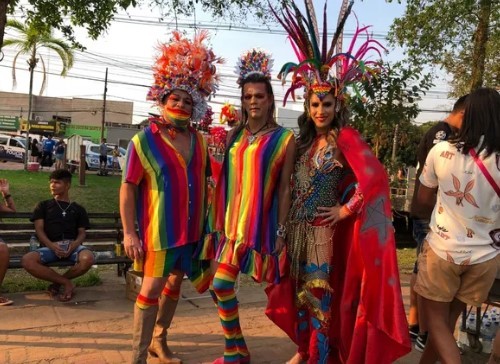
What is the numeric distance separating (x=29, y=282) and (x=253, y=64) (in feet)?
11.5

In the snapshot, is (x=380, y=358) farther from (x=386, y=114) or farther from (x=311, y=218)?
(x=386, y=114)

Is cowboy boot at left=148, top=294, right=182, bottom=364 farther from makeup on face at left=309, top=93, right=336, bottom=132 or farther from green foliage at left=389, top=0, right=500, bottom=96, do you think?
green foliage at left=389, top=0, right=500, bottom=96

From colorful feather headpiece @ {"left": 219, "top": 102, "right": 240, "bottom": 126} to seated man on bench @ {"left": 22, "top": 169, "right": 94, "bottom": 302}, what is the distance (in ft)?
6.92

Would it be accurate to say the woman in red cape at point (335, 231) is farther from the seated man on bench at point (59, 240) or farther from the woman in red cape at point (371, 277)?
the seated man on bench at point (59, 240)

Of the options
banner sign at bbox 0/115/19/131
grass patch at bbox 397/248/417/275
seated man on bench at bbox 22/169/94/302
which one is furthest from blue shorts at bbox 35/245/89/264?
banner sign at bbox 0/115/19/131

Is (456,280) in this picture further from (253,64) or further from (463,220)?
(253,64)

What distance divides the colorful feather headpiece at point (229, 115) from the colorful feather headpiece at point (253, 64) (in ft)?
0.89

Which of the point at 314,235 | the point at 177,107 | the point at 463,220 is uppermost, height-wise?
the point at 177,107

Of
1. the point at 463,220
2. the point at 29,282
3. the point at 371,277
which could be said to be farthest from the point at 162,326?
the point at 29,282

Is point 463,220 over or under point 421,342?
over

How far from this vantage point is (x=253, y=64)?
3.20 meters

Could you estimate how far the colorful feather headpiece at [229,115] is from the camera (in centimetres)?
344

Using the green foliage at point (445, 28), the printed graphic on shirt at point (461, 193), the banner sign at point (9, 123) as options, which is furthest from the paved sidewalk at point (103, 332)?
the banner sign at point (9, 123)

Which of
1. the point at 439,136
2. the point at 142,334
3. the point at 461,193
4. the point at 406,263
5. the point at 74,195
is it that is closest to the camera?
the point at 461,193
